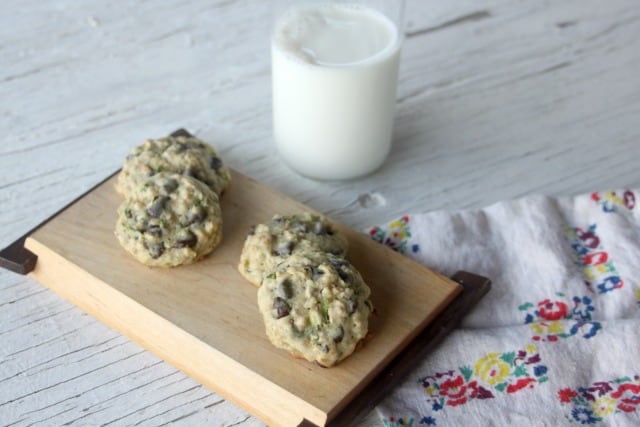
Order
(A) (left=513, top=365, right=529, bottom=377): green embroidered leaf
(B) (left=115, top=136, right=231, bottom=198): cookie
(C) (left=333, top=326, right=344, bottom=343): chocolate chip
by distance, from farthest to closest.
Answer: (B) (left=115, top=136, right=231, bottom=198): cookie < (A) (left=513, top=365, right=529, bottom=377): green embroidered leaf < (C) (left=333, top=326, right=344, bottom=343): chocolate chip

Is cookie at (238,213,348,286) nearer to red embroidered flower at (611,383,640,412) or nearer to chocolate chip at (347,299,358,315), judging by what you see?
chocolate chip at (347,299,358,315)

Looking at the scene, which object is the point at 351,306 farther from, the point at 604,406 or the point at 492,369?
the point at 604,406

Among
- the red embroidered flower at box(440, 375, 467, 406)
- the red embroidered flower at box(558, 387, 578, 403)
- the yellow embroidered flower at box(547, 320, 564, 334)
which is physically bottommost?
the red embroidered flower at box(440, 375, 467, 406)

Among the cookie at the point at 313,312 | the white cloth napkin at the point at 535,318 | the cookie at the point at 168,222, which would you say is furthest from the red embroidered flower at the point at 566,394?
the cookie at the point at 168,222

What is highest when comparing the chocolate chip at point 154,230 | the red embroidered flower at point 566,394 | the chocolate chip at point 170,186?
the chocolate chip at point 170,186

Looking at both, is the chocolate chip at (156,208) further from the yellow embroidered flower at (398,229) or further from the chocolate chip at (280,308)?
the yellow embroidered flower at (398,229)

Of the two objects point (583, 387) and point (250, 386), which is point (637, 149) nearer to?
point (583, 387)

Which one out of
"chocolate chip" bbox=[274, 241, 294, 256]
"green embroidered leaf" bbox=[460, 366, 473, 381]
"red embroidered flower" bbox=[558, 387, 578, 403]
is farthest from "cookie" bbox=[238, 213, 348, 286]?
"red embroidered flower" bbox=[558, 387, 578, 403]

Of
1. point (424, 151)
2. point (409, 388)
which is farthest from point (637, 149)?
point (409, 388)
